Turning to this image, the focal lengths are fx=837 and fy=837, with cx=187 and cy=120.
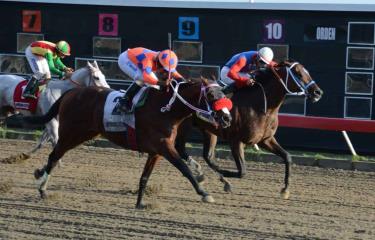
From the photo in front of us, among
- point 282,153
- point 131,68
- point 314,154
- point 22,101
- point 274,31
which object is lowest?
point 314,154

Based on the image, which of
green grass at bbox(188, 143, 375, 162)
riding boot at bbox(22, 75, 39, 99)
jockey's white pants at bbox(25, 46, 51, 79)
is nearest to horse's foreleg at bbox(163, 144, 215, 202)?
riding boot at bbox(22, 75, 39, 99)

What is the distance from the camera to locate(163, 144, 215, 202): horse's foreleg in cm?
768

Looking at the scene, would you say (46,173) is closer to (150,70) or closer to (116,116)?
(116,116)

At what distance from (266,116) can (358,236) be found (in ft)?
8.16

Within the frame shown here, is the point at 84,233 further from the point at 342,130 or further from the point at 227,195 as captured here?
the point at 342,130

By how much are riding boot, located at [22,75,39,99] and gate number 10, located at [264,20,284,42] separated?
4.11 metres

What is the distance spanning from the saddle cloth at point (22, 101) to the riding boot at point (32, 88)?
0.20ft

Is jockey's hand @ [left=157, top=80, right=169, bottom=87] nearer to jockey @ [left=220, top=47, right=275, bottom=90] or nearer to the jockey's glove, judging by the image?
the jockey's glove

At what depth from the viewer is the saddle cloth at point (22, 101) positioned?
38.0 feet

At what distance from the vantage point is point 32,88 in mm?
11461

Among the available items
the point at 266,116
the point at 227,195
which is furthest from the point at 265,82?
the point at 227,195

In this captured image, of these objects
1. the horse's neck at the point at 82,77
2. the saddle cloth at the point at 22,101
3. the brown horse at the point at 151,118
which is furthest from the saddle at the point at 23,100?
the brown horse at the point at 151,118

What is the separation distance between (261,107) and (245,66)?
0.75 metres

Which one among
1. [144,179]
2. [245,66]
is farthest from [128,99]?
[245,66]
